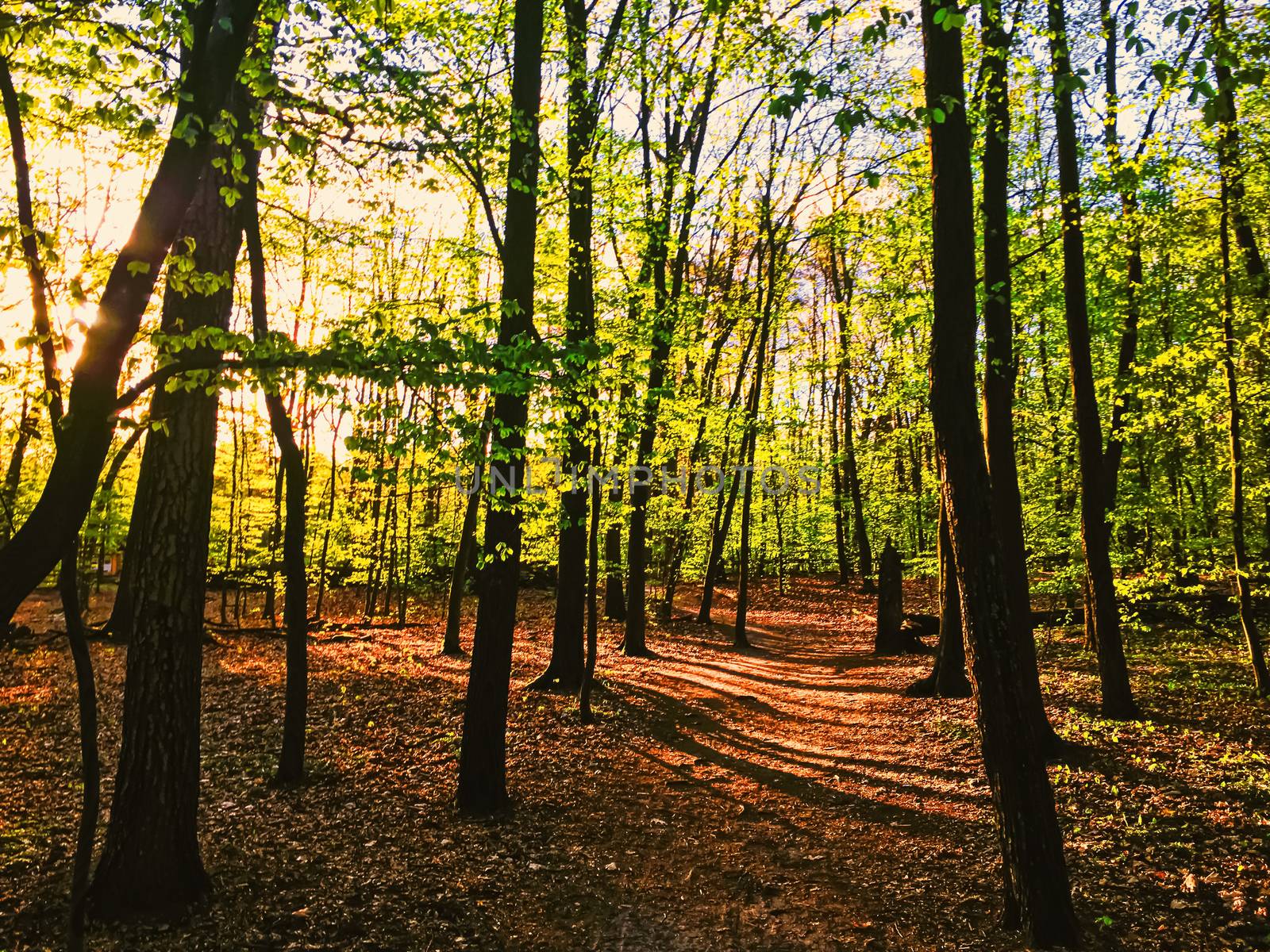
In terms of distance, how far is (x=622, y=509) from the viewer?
46.5 ft

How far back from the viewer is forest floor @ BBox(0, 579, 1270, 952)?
203 inches

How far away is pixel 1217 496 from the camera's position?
14703 millimetres

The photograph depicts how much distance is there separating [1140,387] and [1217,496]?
742cm

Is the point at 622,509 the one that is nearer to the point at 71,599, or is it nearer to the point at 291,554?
the point at 291,554

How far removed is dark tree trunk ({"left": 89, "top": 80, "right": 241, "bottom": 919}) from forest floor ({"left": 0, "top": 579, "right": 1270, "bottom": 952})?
13.8 inches

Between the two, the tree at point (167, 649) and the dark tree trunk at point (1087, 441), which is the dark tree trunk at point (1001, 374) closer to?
the dark tree trunk at point (1087, 441)

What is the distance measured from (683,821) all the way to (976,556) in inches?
175

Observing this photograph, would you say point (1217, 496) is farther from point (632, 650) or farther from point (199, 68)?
point (199, 68)

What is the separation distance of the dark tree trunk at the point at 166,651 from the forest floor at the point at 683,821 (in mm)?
350

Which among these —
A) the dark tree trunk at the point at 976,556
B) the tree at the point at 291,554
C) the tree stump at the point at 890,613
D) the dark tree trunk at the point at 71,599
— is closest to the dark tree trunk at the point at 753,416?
the tree stump at the point at 890,613

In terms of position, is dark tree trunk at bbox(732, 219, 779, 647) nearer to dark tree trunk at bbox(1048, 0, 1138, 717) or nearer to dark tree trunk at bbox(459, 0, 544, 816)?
dark tree trunk at bbox(1048, 0, 1138, 717)

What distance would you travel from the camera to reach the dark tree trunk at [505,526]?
7125 millimetres

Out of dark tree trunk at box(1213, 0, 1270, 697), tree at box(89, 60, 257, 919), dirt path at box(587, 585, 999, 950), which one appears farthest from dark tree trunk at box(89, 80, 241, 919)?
dark tree trunk at box(1213, 0, 1270, 697)

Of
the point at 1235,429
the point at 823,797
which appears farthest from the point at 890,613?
the point at 823,797
